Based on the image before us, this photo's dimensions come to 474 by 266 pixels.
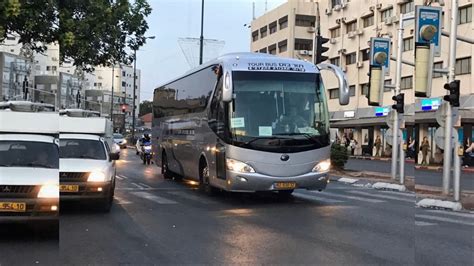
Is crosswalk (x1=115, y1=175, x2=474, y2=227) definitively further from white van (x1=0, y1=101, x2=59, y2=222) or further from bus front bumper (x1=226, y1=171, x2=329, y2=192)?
white van (x1=0, y1=101, x2=59, y2=222)

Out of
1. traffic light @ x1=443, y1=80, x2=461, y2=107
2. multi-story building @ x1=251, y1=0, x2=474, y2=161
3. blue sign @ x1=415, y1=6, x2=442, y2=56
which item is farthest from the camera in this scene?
multi-story building @ x1=251, y1=0, x2=474, y2=161

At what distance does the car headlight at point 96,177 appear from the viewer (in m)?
9.91

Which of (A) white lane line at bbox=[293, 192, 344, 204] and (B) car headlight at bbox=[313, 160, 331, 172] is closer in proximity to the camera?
(B) car headlight at bbox=[313, 160, 331, 172]

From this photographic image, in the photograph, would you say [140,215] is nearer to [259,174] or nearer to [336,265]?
[259,174]

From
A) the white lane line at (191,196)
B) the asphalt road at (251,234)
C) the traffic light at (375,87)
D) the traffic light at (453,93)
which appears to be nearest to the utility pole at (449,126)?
the traffic light at (453,93)

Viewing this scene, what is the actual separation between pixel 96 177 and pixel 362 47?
140 feet

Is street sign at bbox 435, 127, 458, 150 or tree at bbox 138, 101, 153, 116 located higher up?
tree at bbox 138, 101, 153, 116

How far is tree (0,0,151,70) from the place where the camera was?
332 inches

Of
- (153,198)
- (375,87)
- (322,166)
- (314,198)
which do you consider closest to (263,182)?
(322,166)

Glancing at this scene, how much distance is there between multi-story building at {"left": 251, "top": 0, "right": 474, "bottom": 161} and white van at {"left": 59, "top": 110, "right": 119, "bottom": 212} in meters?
20.8

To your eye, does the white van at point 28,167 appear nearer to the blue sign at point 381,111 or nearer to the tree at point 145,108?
the blue sign at point 381,111

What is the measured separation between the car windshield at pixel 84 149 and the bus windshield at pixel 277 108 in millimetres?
2859

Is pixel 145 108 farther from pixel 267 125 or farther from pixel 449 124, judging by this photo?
pixel 267 125

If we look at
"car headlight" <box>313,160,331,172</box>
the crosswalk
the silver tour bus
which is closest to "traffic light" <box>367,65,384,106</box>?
the crosswalk
